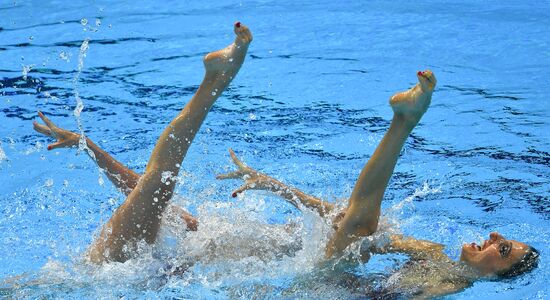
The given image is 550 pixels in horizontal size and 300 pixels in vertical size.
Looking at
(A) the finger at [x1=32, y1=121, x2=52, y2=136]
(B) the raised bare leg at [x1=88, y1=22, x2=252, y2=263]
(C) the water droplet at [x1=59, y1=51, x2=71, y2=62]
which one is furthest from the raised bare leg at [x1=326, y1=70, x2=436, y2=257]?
(C) the water droplet at [x1=59, y1=51, x2=71, y2=62]

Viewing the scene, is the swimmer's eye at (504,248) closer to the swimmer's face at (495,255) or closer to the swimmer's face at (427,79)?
the swimmer's face at (495,255)

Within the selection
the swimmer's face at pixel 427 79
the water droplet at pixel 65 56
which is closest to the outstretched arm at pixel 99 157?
the swimmer's face at pixel 427 79

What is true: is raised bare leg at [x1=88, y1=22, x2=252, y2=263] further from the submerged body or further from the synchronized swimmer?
the submerged body

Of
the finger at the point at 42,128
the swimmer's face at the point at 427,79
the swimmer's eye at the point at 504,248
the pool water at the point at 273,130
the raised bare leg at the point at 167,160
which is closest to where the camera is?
the swimmer's face at the point at 427,79

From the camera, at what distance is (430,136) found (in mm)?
5184

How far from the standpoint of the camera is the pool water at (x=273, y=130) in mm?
3377

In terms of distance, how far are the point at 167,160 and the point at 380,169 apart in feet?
2.74

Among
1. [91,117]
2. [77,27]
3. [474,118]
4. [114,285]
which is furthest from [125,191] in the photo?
[77,27]

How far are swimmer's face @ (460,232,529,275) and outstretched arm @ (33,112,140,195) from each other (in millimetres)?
1423

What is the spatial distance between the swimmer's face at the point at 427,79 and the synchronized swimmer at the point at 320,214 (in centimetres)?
22

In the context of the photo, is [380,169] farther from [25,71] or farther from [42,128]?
[25,71]

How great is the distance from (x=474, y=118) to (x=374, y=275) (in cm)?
241

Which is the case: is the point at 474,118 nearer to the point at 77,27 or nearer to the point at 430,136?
the point at 430,136

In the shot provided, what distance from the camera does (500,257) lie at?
302 cm
